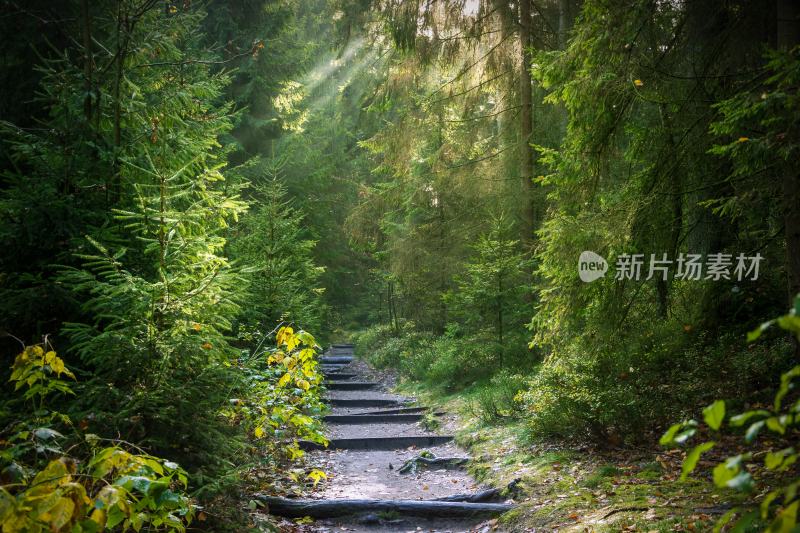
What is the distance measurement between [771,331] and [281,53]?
15.4 metres

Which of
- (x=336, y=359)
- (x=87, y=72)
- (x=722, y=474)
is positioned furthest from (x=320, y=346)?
(x=336, y=359)

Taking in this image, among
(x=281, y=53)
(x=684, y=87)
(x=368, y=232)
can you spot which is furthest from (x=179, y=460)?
(x=281, y=53)

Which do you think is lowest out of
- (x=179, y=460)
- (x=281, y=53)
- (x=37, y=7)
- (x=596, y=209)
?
(x=179, y=460)

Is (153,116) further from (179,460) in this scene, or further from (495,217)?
(495,217)

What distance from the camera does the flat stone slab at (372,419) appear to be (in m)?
11.2

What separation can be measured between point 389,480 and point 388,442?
1.83 meters

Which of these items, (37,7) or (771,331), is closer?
(37,7)

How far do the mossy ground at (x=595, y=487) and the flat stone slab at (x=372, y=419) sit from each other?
3.35m

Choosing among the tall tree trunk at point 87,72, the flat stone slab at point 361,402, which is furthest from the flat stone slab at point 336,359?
the tall tree trunk at point 87,72

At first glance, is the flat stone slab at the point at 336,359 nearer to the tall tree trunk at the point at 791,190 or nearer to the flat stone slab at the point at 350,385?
the flat stone slab at the point at 350,385

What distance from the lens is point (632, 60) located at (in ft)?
19.1

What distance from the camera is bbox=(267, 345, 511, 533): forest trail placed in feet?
19.3

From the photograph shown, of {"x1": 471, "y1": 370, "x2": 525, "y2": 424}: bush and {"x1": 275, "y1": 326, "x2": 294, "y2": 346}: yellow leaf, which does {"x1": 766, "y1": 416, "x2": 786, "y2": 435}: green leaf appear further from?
{"x1": 471, "y1": 370, "x2": 525, "y2": 424}: bush

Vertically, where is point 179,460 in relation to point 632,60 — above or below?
below
